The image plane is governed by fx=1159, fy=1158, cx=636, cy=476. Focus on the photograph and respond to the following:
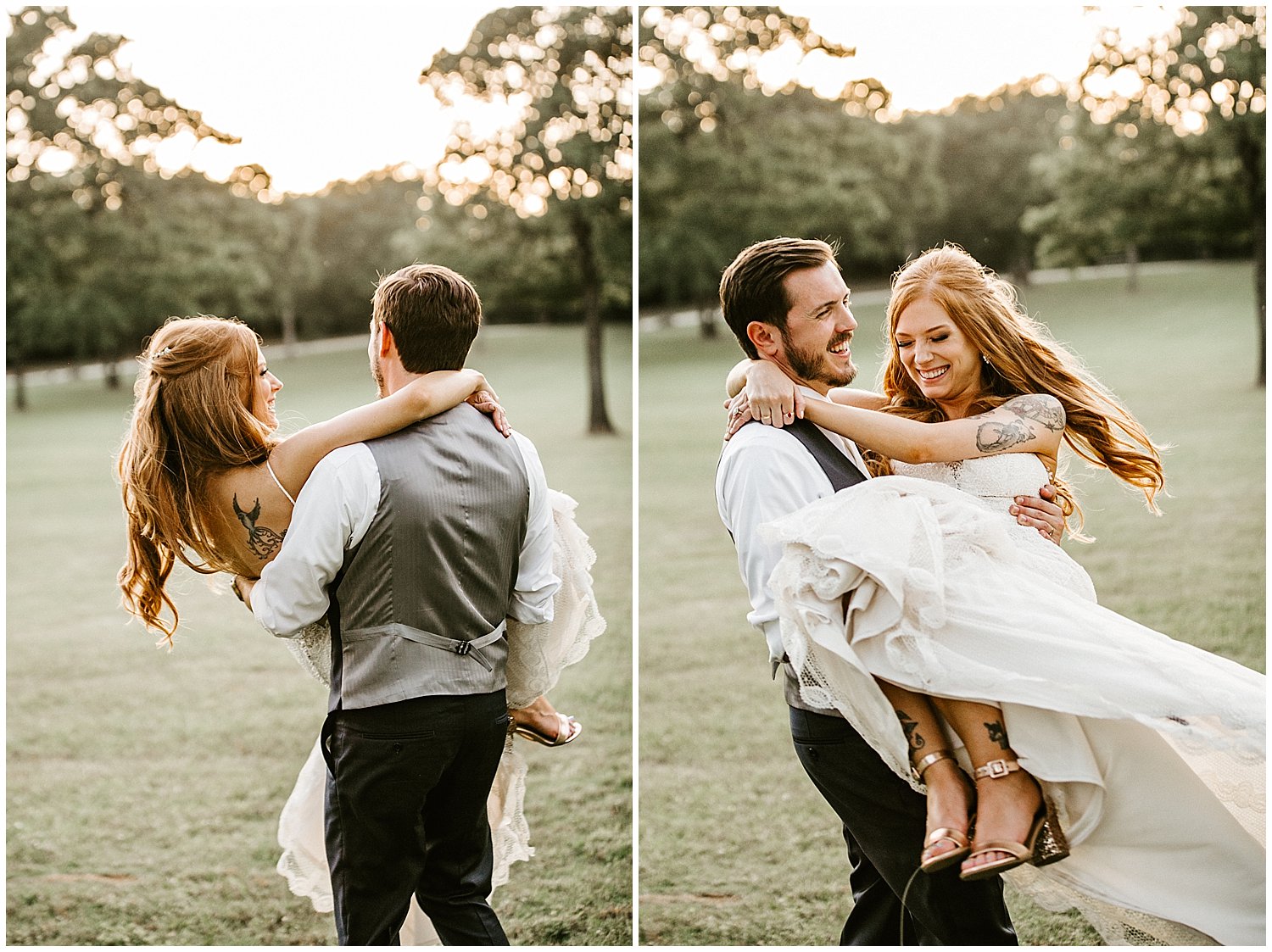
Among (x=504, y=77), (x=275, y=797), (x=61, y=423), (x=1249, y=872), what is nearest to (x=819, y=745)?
(x=1249, y=872)

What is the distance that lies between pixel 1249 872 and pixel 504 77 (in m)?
7.22

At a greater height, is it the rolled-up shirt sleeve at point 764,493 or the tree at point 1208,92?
the tree at point 1208,92

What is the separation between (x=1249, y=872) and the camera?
72.7 inches

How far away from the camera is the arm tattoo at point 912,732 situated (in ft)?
5.60

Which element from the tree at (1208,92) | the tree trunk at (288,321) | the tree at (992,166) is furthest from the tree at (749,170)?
the tree trunk at (288,321)

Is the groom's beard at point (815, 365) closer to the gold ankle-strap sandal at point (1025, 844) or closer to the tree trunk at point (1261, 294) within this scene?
the gold ankle-strap sandal at point (1025, 844)

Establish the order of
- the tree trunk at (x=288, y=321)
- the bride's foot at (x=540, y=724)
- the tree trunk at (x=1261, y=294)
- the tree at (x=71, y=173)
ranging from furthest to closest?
the tree trunk at (x=288, y=321)
the tree trunk at (x=1261, y=294)
the tree at (x=71, y=173)
the bride's foot at (x=540, y=724)

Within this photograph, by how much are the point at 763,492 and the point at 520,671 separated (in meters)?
0.63

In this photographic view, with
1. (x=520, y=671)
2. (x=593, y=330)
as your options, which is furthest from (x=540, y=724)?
(x=593, y=330)

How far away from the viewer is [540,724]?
2225 mm

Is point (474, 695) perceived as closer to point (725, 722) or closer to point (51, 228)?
point (725, 722)

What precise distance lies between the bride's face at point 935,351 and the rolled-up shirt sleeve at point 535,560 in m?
0.69

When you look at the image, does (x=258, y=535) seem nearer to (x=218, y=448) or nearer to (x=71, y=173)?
(x=218, y=448)

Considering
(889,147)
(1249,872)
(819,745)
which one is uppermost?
(889,147)
